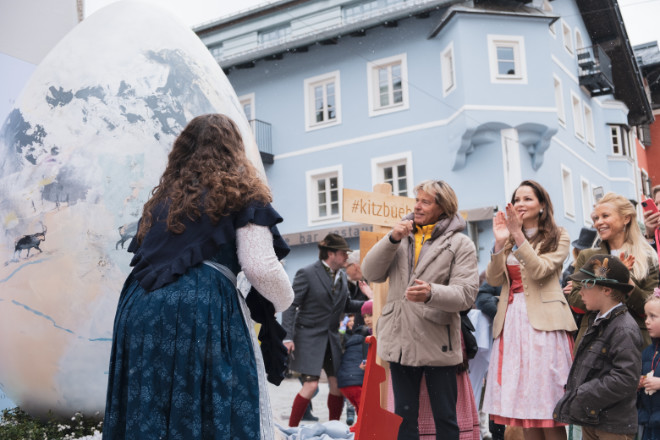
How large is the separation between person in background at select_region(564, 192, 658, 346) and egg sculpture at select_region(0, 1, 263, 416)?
265 centimetres

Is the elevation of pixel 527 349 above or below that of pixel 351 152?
below

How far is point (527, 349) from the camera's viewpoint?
12.4ft

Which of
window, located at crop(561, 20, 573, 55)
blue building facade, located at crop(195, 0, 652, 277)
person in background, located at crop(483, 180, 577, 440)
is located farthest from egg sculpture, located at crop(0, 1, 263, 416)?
window, located at crop(561, 20, 573, 55)

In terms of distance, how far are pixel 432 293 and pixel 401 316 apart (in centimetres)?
36

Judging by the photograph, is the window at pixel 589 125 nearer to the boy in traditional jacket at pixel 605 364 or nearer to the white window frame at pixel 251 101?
the white window frame at pixel 251 101

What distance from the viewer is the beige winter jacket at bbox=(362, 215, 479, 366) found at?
11.8ft

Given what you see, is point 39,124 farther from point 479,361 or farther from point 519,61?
point 519,61

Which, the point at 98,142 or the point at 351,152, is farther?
the point at 351,152

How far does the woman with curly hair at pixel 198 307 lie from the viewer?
222 cm

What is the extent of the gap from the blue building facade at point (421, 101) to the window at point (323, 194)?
0.04 m

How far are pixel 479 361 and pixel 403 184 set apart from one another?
1090 centimetres

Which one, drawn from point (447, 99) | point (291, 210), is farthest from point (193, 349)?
point (291, 210)

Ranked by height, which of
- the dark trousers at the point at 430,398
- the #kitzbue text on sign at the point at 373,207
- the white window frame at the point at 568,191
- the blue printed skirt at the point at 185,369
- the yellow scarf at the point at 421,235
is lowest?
the dark trousers at the point at 430,398

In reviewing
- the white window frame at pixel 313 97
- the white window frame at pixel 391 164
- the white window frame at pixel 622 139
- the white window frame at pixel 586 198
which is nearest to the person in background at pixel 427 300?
the white window frame at pixel 391 164
